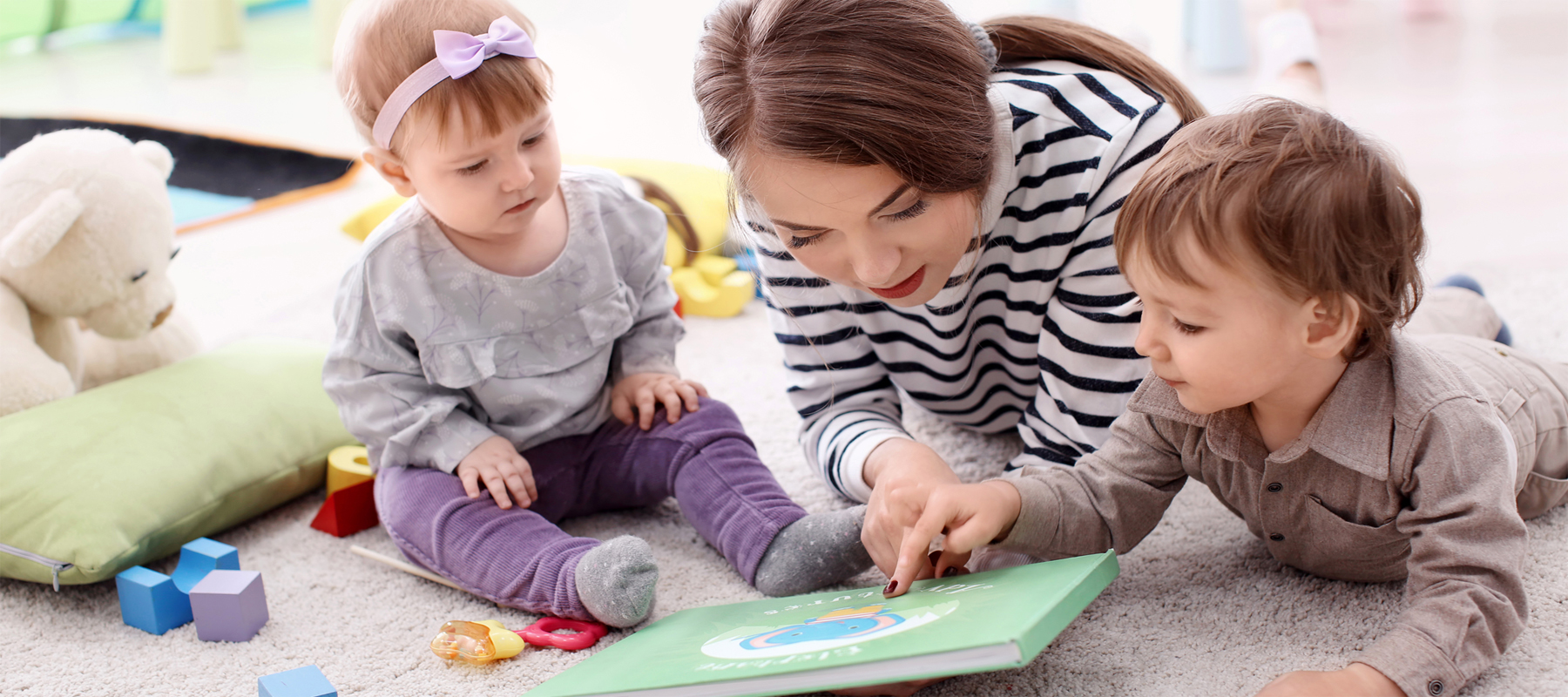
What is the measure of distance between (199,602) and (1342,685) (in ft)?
2.62

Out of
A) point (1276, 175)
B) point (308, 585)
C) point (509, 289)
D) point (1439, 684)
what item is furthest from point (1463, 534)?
point (308, 585)

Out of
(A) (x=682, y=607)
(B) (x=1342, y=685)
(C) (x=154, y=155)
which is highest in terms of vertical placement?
(C) (x=154, y=155)

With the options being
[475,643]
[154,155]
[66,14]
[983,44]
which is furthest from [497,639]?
[66,14]

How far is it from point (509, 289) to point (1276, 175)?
651 millimetres

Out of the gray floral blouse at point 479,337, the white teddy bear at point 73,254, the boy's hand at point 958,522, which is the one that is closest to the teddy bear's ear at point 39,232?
the white teddy bear at point 73,254

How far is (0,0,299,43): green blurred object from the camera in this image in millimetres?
3209

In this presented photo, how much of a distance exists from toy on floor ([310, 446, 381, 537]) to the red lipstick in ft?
1.73

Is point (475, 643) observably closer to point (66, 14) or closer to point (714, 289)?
point (714, 289)

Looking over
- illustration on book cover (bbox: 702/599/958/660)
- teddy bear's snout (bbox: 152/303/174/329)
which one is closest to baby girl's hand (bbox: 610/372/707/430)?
illustration on book cover (bbox: 702/599/958/660)

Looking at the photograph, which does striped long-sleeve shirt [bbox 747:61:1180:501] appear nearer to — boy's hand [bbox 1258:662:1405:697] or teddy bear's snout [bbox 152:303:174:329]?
boy's hand [bbox 1258:662:1405:697]

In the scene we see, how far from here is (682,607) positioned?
3.08 feet

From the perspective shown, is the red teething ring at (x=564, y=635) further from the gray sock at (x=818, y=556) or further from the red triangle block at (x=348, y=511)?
the red triangle block at (x=348, y=511)

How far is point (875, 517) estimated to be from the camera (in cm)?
84

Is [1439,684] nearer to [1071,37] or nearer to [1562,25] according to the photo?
[1071,37]
